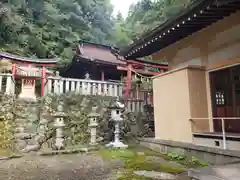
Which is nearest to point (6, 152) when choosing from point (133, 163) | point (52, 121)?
point (52, 121)

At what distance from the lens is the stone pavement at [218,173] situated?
2.80 metres

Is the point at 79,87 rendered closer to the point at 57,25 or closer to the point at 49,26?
the point at 57,25

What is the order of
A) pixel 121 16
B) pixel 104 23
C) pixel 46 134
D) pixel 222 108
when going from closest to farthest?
pixel 222 108 → pixel 46 134 → pixel 104 23 → pixel 121 16

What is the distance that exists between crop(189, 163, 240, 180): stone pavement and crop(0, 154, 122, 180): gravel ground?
4.72ft

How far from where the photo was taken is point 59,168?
431 centimetres

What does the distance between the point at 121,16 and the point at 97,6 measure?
15.0 metres

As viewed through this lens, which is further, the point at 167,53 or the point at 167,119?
the point at 167,53

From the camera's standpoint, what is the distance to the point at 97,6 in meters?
30.5

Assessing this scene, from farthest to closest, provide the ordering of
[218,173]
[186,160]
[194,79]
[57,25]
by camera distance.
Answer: [57,25]
[194,79]
[186,160]
[218,173]

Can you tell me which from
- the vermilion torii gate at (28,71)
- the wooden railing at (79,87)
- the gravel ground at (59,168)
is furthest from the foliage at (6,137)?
the vermilion torii gate at (28,71)

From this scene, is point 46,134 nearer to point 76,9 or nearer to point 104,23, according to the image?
point 76,9

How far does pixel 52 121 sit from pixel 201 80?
489 centimetres

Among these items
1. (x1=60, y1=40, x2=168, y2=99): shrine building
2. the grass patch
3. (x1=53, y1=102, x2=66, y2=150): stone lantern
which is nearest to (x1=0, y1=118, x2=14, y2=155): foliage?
the grass patch

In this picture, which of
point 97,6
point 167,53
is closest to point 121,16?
point 97,6
